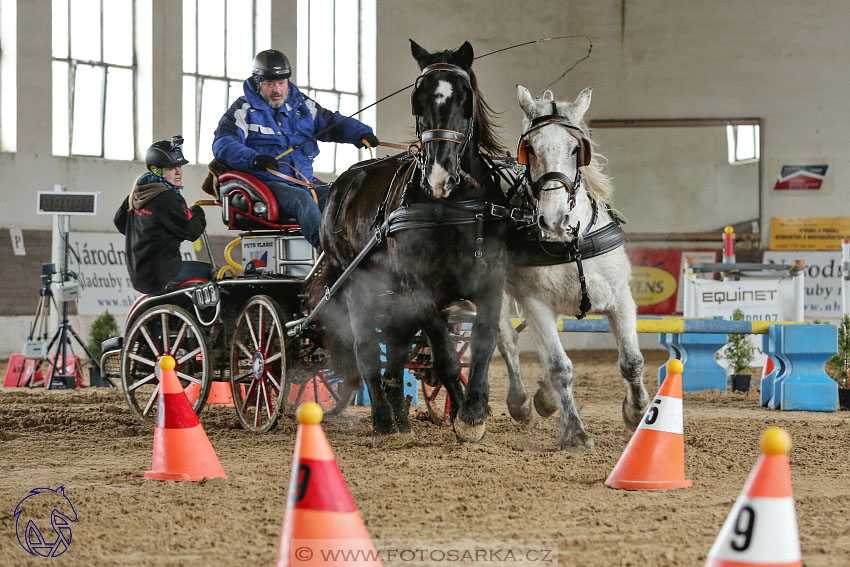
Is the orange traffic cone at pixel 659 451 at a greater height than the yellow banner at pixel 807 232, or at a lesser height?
lesser

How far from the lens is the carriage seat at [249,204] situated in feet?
19.5

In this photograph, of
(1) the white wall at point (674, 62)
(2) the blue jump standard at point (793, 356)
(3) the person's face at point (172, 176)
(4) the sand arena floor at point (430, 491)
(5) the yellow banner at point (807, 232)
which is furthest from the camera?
(5) the yellow banner at point (807, 232)

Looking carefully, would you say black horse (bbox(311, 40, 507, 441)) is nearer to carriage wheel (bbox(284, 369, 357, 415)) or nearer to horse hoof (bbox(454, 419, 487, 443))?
horse hoof (bbox(454, 419, 487, 443))

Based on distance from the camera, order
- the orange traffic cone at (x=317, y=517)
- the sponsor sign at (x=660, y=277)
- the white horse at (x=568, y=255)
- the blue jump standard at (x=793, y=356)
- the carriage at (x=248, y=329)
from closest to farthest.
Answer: the orange traffic cone at (x=317, y=517) → the white horse at (x=568, y=255) → the carriage at (x=248, y=329) → the blue jump standard at (x=793, y=356) → the sponsor sign at (x=660, y=277)

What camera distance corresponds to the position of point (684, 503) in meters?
3.65

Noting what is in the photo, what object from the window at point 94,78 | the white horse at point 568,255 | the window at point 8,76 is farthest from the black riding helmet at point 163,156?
the window at point 94,78

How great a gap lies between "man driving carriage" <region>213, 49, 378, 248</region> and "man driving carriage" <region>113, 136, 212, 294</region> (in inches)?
20.0

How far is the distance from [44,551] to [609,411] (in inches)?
209

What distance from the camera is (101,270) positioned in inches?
537

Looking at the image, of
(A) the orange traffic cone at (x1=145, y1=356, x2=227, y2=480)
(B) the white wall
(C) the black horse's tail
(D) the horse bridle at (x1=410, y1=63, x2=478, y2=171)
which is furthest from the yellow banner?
(A) the orange traffic cone at (x1=145, y1=356, x2=227, y2=480)

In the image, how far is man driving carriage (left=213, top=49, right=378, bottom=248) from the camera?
19.5 feet

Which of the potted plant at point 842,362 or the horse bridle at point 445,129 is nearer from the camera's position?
the horse bridle at point 445,129

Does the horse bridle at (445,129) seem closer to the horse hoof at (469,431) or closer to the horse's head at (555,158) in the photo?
the horse's head at (555,158)

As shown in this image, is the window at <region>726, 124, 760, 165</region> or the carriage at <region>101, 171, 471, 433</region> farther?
the window at <region>726, 124, 760, 165</region>
